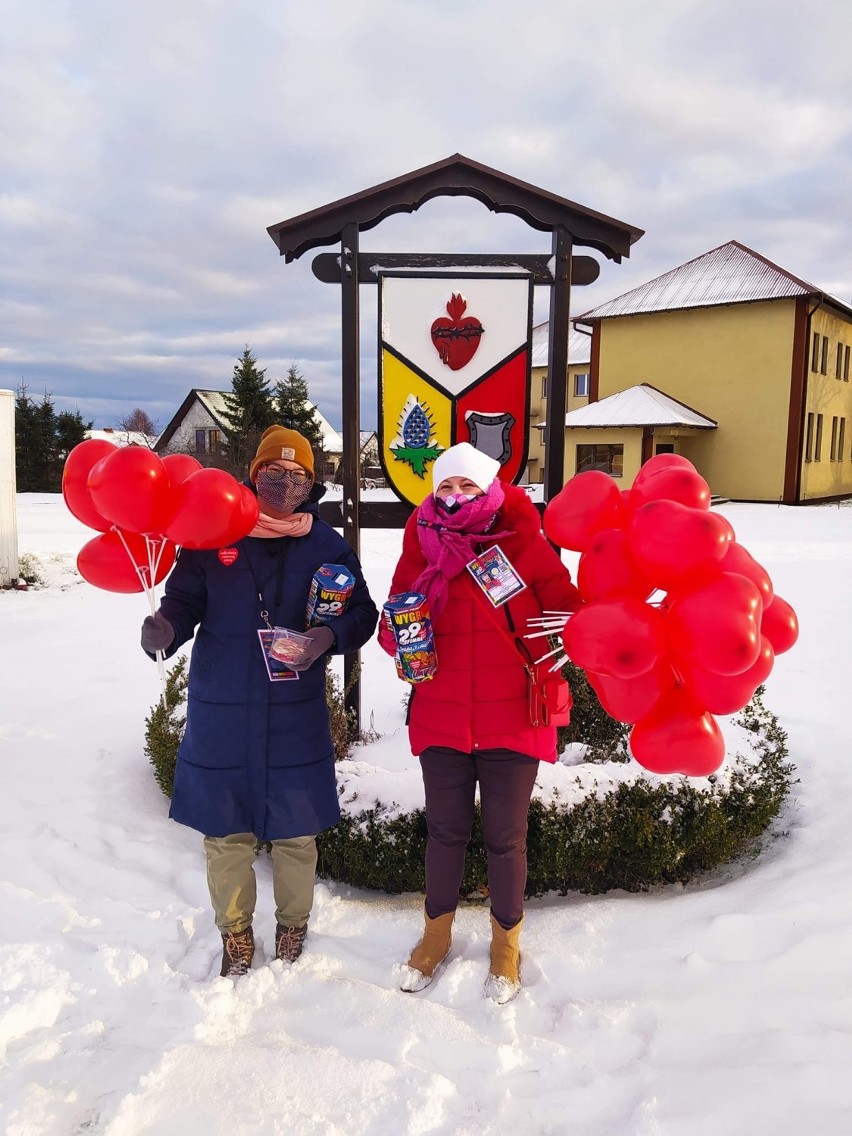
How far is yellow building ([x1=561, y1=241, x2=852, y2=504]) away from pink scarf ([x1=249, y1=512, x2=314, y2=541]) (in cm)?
2062

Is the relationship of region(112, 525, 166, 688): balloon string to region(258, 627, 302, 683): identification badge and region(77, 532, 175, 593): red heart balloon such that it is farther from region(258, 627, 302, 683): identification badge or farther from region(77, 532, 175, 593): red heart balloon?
region(258, 627, 302, 683): identification badge

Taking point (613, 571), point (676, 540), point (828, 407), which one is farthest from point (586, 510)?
point (828, 407)

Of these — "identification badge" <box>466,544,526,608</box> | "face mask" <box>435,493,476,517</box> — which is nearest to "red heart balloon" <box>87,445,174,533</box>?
"face mask" <box>435,493,476,517</box>

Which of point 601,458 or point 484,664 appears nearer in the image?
point 484,664

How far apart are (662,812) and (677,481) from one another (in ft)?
5.19

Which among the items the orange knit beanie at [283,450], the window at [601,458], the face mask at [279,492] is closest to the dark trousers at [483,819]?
the face mask at [279,492]

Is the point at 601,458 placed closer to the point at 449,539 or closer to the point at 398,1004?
the point at 449,539

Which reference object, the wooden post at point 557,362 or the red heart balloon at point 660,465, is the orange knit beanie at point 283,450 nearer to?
the red heart balloon at point 660,465

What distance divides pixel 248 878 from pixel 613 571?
1724mm

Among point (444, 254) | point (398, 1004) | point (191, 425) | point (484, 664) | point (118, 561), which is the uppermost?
point (191, 425)

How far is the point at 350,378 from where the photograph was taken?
3924 mm

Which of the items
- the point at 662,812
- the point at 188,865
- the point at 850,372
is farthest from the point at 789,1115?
the point at 850,372

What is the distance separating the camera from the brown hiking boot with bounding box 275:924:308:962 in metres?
2.71

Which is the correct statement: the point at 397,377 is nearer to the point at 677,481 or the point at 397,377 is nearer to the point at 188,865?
the point at 677,481
